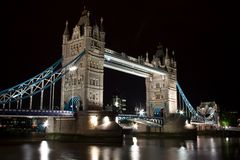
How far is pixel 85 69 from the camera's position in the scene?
41562 mm

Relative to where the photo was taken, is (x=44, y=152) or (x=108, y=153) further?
(x=44, y=152)

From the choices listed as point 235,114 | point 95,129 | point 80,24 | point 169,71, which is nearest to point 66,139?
point 95,129

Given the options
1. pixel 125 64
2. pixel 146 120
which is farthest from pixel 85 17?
pixel 146 120

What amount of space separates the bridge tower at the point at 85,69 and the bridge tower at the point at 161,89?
22.5 meters

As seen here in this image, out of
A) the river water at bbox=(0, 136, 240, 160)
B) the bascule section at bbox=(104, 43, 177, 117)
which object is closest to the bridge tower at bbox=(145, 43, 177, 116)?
the bascule section at bbox=(104, 43, 177, 117)

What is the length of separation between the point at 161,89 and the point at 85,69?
2729cm

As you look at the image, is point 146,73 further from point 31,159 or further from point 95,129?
point 31,159

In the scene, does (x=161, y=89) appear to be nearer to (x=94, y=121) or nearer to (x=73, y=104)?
(x=73, y=104)

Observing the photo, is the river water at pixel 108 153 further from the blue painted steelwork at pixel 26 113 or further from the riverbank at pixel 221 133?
the riverbank at pixel 221 133

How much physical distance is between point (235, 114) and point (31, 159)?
95123 millimetres

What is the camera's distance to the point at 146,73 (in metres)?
63.4

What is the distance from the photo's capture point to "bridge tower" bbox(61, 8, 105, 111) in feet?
136

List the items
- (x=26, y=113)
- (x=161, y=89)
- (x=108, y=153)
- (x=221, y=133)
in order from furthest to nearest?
(x=221, y=133) < (x=161, y=89) < (x=26, y=113) < (x=108, y=153)

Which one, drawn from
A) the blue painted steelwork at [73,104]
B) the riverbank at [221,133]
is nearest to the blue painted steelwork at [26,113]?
the blue painted steelwork at [73,104]
